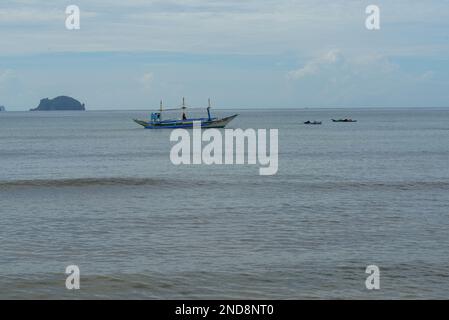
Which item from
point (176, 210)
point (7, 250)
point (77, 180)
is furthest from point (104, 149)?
point (7, 250)

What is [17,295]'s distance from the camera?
1659 centimetres

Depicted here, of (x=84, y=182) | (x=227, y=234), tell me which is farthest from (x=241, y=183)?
(x=227, y=234)

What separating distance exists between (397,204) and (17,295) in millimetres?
20038

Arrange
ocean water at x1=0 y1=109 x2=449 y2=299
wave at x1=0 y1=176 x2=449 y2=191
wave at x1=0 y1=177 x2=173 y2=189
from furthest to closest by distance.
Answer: wave at x1=0 y1=177 x2=173 y2=189
wave at x1=0 y1=176 x2=449 y2=191
ocean water at x1=0 y1=109 x2=449 y2=299

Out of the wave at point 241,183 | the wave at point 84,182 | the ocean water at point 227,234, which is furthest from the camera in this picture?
the wave at point 84,182

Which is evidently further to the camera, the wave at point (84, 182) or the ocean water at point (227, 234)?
the wave at point (84, 182)

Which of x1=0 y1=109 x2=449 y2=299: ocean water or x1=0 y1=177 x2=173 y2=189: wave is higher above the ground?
x1=0 y1=177 x2=173 y2=189: wave

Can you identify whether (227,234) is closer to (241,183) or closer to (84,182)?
(241,183)

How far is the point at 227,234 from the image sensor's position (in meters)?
23.8

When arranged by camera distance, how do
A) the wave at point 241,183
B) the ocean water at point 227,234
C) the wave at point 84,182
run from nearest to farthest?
the ocean water at point 227,234, the wave at point 241,183, the wave at point 84,182

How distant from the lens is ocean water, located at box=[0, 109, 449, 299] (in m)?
17.4

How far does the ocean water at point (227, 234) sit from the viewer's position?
17.4m
